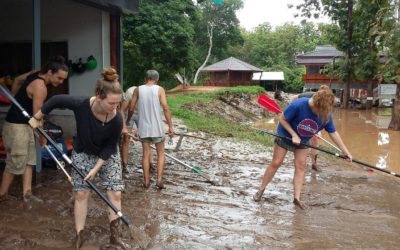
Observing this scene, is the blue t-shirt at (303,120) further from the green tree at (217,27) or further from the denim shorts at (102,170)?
the green tree at (217,27)

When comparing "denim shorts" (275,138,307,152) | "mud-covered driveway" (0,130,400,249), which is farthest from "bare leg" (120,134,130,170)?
"denim shorts" (275,138,307,152)

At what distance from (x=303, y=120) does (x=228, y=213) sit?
1.37m

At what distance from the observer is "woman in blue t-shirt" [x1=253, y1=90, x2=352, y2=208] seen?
16.0 feet

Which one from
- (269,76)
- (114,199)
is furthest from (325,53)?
(114,199)

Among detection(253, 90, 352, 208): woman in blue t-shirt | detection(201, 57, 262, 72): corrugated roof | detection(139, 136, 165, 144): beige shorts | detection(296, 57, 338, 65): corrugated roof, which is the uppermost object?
detection(296, 57, 338, 65): corrugated roof

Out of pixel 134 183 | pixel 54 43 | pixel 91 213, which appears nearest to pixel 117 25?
pixel 54 43

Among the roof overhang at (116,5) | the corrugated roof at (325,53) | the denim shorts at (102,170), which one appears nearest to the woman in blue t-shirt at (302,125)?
the denim shorts at (102,170)

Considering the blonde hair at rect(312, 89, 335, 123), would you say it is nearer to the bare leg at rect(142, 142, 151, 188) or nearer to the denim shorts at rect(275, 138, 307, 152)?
Answer: the denim shorts at rect(275, 138, 307, 152)

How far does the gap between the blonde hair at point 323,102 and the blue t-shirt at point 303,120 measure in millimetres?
155

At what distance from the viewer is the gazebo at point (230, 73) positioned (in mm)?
41531

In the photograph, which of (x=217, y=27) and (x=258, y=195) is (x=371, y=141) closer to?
(x=258, y=195)

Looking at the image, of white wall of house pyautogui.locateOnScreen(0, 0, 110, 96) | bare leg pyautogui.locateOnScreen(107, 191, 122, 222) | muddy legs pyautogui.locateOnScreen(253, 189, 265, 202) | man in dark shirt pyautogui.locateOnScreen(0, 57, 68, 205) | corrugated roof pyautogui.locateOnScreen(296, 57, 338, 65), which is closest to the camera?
bare leg pyautogui.locateOnScreen(107, 191, 122, 222)

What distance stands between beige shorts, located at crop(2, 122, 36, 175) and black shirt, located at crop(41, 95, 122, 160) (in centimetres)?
136

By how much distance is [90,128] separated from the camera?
348 cm
